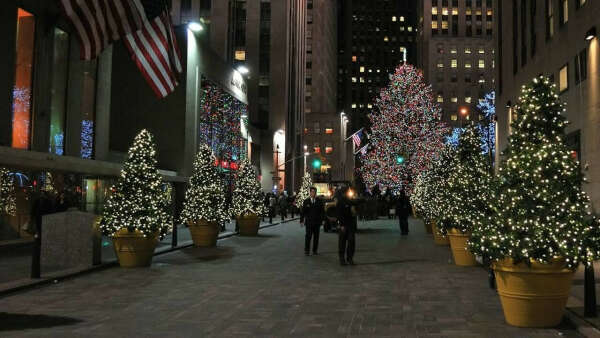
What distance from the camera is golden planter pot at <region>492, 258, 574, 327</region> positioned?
7.57 m

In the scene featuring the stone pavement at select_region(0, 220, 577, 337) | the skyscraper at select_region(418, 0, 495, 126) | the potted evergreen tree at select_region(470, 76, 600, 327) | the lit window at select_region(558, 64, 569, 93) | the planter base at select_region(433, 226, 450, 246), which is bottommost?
the stone pavement at select_region(0, 220, 577, 337)

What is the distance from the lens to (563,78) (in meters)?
27.8

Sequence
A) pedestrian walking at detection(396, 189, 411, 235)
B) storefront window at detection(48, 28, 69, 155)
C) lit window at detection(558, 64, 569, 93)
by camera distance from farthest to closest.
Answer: lit window at detection(558, 64, 569, 93) → pedestrian walking at detection(396, 189, 411, 235) → storefront window at detection(48, 28, 69, 155)

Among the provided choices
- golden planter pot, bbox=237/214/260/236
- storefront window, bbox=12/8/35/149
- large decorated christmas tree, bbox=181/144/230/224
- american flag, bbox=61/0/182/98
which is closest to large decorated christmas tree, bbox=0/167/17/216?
storefront window, bbox=12/8/35/149

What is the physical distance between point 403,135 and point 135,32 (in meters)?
50.7

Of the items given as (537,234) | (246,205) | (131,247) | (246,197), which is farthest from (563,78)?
(537,234)

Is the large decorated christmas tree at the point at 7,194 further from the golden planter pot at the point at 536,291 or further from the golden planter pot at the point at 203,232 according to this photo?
the golden planter pot at the point at 536,291

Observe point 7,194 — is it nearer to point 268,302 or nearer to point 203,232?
point 203,232

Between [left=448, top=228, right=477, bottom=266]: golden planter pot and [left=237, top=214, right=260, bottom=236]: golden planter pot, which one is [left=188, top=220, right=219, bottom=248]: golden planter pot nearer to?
[left=237, top=214, right=260, bottom=236]: golden planter pot

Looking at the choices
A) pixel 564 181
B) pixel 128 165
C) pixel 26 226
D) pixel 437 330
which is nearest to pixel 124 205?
pixel 128 165

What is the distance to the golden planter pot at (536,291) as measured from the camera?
7.57 metres

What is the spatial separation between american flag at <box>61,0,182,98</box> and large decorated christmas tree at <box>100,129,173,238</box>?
1812 millimetres

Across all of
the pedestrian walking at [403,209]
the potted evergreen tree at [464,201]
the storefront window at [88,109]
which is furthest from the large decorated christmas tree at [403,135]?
the potted evergreen tree at [464,201]

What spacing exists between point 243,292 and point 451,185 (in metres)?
7.59
